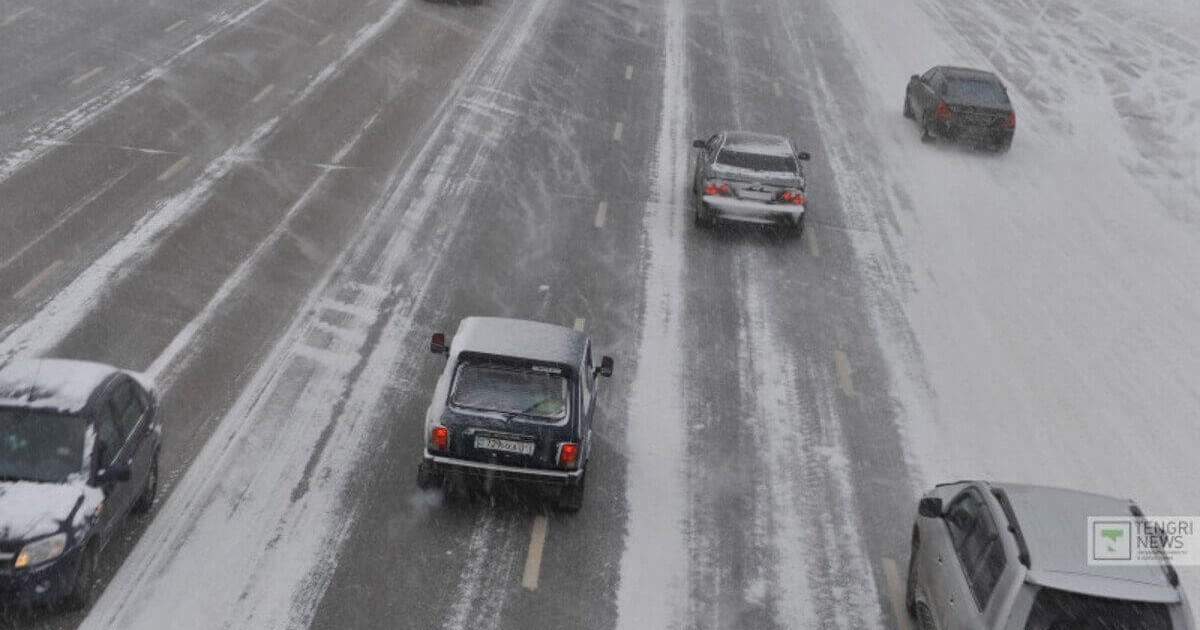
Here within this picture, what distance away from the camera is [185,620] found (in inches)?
420

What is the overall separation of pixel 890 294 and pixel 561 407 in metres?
8.51

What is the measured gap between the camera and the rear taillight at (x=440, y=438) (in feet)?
39.5

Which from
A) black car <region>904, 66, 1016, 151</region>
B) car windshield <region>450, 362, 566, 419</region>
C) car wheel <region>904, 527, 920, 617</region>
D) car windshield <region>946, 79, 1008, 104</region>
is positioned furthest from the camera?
car windshield <region>946, 79, 1008, 104</region>

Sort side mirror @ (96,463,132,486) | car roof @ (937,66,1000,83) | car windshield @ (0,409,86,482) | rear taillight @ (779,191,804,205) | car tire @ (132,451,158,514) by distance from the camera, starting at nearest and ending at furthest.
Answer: car windshield @ (0,409,86,482), side mirror @ (96,463,132,486), car tire @ (132,451,158,514), rear taillight @ (779,191,804,205), car roof @ (937,66,1000,83)

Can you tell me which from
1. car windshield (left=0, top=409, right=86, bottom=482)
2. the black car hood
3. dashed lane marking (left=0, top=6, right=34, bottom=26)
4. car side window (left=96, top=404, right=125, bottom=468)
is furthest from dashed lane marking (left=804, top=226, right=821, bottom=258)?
dashed lane marking (left=0, top=6, right=34, bottom=26)

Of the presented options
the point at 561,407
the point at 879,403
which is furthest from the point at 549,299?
the point at 561,407

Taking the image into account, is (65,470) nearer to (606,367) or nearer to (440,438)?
(440,438)

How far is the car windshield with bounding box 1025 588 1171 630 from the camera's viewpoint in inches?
358

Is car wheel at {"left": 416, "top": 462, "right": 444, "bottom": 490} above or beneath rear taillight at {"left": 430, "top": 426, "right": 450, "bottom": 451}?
beneath

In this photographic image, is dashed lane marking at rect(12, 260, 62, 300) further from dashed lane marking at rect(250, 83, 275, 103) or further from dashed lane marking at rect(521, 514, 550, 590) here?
dashed lane marking at rect(250, 83, 275, 103)

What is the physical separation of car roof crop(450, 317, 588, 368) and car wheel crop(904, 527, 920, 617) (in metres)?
3.45

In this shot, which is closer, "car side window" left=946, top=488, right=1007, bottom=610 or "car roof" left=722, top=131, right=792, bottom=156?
"car side window" left=946, top=488, right=1007, bottom=610

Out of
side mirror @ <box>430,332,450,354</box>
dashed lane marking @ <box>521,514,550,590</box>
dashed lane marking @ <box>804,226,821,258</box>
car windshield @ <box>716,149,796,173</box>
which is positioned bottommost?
dashed lane marking @ <box>804,226,821,258</box>

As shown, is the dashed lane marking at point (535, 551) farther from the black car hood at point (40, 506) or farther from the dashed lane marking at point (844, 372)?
the dashed lane marking at point (844, 372)
